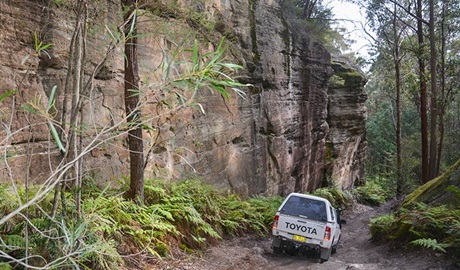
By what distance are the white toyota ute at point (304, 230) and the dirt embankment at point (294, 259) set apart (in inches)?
13.3

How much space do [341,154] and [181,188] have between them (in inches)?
699

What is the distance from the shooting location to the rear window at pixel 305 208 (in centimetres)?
968

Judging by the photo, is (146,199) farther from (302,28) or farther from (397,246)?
(302,28)

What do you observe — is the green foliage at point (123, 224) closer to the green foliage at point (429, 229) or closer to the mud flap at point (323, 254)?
the mud flap at point (323, 254)

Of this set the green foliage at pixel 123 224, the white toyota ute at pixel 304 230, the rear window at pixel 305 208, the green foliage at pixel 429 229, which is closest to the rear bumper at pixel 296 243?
the white toyota ute at pixel 304 230

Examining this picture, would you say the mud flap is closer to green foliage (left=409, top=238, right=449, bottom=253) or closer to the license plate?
the license plate

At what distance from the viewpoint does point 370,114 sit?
181ft

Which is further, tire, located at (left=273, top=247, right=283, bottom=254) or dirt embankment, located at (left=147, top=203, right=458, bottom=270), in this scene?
tire, located at (left=273, top=247, right=283, bottom=254)

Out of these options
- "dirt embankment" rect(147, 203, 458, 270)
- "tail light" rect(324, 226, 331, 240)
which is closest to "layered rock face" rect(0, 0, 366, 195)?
"dirt embankment" rect(147, 203, 458, 270)

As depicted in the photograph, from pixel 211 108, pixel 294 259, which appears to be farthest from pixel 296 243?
pixel 211 108

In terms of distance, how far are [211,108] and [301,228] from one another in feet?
18.3

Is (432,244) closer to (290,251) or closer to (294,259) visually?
(294,259)

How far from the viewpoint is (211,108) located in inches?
515

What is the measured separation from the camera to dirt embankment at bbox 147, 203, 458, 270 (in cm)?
761
